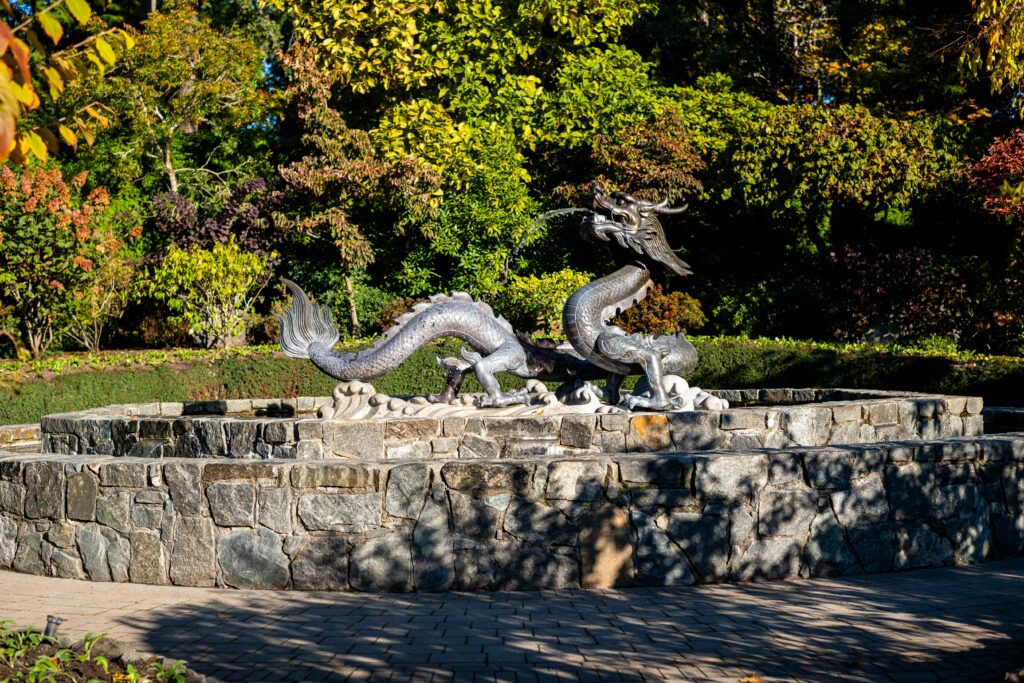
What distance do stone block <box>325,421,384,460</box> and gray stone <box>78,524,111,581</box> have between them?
2.45 metres

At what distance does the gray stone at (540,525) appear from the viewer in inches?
240

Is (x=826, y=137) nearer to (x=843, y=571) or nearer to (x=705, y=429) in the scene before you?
(x=705, y=429)

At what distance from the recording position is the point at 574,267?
22375mm

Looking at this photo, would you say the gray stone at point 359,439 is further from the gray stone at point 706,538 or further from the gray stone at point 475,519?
the gray stone at point 706,538

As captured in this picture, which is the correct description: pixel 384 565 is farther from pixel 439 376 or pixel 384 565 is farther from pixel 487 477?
pixel 439 376

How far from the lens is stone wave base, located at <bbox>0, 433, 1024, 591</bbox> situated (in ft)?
20.0

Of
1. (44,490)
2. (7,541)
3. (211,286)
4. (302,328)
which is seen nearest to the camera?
(44,490)

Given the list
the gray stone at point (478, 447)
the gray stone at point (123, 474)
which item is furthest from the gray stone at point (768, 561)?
the gray stone at point (123, 474)

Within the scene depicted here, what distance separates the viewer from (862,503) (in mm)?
6410

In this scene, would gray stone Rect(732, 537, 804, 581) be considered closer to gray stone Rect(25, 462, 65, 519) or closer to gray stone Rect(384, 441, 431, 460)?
gray stone Rect(384, 441, 431, 460)

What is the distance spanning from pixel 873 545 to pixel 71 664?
15.5 ft

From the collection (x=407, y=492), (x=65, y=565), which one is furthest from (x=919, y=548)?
(x=65, y=565)

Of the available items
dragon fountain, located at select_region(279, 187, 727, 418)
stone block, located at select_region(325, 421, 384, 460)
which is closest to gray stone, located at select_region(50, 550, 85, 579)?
stone block, located at select_region(325, 421, 384, 460)

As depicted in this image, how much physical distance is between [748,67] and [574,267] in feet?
22.4
